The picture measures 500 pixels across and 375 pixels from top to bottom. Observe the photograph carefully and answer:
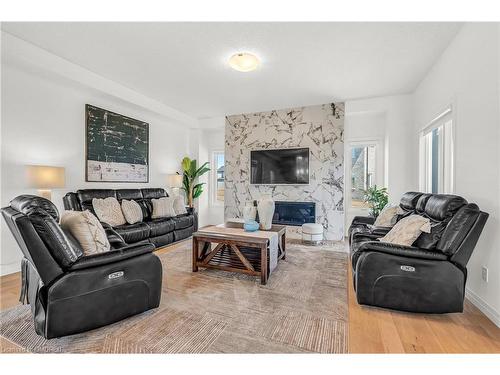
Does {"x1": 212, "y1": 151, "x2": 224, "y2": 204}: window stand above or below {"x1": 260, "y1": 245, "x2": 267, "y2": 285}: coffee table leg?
above

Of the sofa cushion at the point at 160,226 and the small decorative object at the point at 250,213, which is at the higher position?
the small decorative object at the point at 250,213

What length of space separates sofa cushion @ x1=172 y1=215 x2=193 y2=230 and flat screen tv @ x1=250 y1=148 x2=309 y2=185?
1747 mm

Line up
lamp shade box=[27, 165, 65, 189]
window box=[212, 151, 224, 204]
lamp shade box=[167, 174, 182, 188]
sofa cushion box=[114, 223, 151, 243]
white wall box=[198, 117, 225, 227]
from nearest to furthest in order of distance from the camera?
lamp shade box=[27, 165, 65, 189] → sofa cushion box=[114, 223, 151, 243] → lamp shade box=[167, 174, 182, 188] → white wall box=[198, 117, 225, 227] → window box=[212, 151, 224, 204]

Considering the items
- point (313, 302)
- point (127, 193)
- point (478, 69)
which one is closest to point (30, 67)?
point (127, 193)

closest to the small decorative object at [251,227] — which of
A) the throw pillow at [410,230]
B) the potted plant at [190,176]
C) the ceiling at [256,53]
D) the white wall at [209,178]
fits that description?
the throw pillow at [410,230]

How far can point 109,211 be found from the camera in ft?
12.1

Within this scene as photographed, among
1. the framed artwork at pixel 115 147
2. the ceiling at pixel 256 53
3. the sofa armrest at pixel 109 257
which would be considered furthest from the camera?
the framed artwork at pixel 115 147

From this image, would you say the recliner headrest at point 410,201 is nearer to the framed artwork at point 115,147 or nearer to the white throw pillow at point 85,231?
the white throw pillow at point 85,231

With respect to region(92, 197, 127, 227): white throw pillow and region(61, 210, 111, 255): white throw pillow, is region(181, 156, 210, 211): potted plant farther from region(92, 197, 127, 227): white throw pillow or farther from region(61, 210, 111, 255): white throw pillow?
region(61, 210, 111, 255): white throw pillow

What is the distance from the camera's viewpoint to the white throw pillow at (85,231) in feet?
6.42

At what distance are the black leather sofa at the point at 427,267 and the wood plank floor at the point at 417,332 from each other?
9cm

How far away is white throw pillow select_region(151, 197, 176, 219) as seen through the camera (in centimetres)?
440

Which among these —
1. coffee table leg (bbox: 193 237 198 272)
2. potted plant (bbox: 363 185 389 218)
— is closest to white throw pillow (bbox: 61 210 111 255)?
coffee table leg (bbox: 193 237 198 272)

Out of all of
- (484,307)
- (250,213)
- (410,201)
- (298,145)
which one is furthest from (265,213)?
(298,145)
